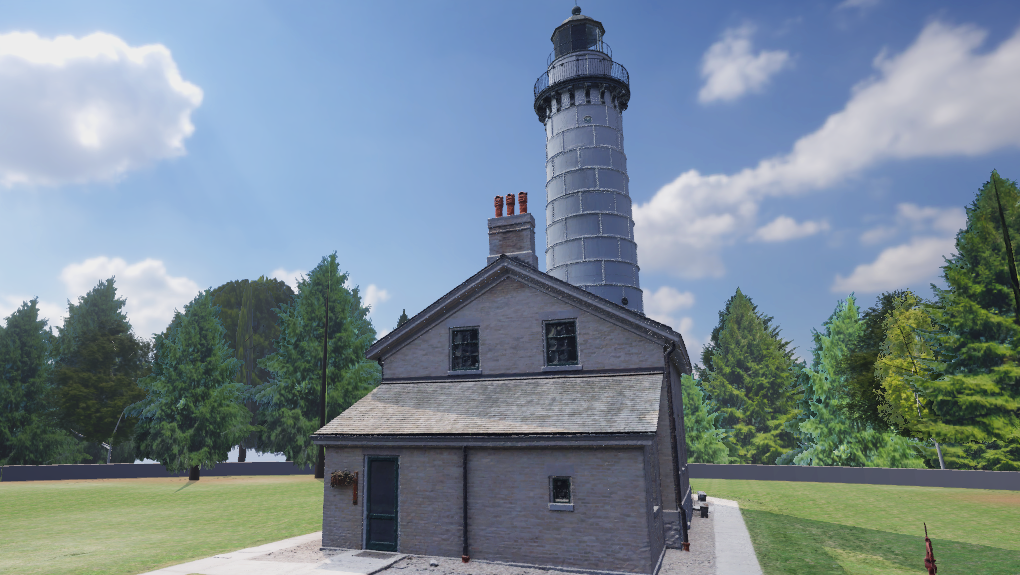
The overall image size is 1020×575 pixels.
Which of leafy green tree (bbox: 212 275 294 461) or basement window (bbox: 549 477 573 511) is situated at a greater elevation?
leafy green tree (bbox: 212 275 294 461)

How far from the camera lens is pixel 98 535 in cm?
1794

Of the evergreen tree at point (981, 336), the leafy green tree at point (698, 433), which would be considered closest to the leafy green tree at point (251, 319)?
the leafy green tree at point (698, 433)

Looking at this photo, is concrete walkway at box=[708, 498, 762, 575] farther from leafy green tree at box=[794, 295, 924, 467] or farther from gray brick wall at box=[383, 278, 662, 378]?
leafy green tree at box=[794, 295, 924, 467]

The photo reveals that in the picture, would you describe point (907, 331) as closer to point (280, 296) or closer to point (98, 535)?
point (98, 535)

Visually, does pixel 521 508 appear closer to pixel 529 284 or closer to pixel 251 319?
pixel 529 284

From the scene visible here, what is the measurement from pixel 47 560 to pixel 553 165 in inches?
1229

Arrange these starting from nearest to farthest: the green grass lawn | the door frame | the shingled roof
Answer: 1. the green grass lawn
2. the shingled roof
3. the door frame

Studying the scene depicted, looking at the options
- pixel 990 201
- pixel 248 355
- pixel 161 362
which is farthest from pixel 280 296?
pixel 990 201

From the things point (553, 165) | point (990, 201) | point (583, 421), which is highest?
point (553, 165)

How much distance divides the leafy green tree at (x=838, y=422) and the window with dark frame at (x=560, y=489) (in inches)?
1217

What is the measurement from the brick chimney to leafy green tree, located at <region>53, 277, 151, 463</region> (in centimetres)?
4250

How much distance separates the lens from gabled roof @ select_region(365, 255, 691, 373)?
53.6ft

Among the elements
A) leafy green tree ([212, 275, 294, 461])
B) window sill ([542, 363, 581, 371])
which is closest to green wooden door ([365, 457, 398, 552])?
window sill ([542, 363, 581, 371])

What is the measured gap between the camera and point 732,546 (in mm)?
15648
